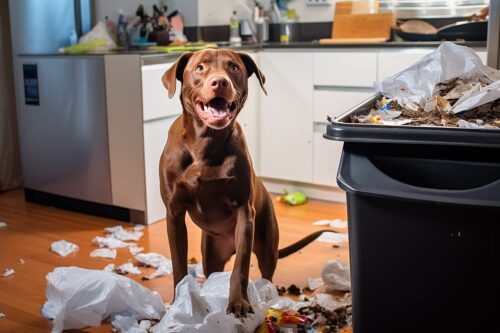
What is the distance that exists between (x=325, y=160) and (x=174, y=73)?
6.93 ft

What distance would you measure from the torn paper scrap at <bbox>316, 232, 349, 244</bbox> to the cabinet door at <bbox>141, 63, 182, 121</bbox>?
999 mm

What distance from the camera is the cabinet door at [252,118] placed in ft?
12.5

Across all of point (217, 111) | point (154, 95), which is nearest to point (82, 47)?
point (154, 95)

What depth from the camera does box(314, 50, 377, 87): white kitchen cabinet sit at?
11.3 ft

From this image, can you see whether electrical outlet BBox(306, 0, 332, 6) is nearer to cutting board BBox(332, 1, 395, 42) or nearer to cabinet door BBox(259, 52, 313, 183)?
cutting board BBox(332, 1, 395, 42)

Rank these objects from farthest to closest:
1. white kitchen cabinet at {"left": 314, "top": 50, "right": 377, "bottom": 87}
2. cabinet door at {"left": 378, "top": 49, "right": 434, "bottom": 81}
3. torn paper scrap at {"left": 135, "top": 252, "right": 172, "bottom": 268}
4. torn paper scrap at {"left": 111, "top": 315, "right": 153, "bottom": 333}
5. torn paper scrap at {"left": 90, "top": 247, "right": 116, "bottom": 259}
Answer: white kitchen cabinet at {"left": 314, "top": 50, "right": 377, "bottom": 87} → cabinet door at {"left": 378, "top": 49, "right": 434, "bottom": 81} → torn paper scrap at {"left": 90, "top": 247, "right": 116, "bottom": 259} → torn paper scrap at {"left": 135, "top": 252, "right": 172, "bottom": 268} → torn paper scrap at {"left": 111, "top": 315, "right": 153, "bottom": 333}

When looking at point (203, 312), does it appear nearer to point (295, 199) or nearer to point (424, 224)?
point (424, 224)

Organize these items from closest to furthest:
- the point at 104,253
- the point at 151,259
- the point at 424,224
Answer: the point at 424,224, the point at 151,259, the point at 104,253

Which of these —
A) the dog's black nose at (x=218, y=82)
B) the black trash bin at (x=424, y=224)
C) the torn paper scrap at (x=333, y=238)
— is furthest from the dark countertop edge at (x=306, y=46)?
the black trash bin at (x=424, y=224)

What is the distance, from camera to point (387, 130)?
126 cm

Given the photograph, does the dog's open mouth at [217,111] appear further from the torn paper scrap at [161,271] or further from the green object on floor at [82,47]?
the green object on floor at [82,47]

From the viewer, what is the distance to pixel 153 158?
3299mm

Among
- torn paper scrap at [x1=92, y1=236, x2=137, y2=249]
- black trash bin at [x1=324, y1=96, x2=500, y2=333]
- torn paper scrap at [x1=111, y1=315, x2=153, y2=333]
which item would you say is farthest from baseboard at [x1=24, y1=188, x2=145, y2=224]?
black trash bin at [x1=324, y1=96, x2=500, y2=333]

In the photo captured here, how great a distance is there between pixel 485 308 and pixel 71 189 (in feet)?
9.02
